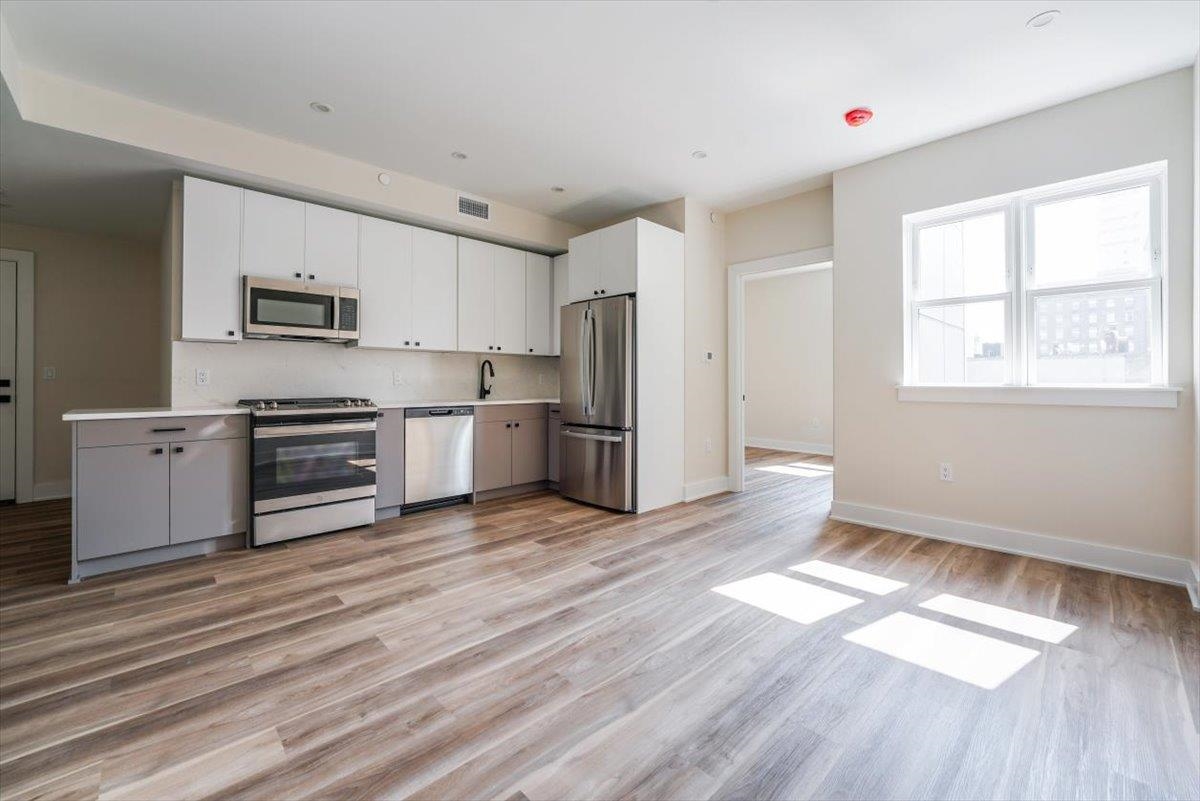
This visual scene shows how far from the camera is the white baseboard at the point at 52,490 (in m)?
4.71

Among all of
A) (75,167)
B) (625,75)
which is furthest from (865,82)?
(75,167)

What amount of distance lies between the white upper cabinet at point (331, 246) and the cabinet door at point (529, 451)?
1.90 m

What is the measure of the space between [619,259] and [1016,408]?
3013mm

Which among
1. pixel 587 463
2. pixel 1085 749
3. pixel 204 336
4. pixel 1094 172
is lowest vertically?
pixel 1085 749

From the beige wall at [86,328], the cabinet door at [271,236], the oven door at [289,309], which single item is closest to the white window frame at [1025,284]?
the oven door at [289,309]

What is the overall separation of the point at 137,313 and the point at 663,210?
5.43 metres

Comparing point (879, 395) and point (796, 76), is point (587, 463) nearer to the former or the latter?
point (879, 395)

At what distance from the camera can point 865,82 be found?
9.38 feet

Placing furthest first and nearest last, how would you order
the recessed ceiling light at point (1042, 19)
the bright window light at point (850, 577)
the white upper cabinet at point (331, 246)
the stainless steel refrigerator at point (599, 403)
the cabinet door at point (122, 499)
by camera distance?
1. the stainless steel refrigerator at point (599, 403)
2. the white upper cabinet at point (331, 246)
3. the cabinet door at point (122, 499)
4. the bright window light at point (850, 577)
5. the recessed ceiling light at point (1042, 19)

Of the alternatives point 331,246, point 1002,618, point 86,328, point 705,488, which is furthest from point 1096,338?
point 86,328

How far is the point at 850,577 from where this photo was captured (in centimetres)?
282

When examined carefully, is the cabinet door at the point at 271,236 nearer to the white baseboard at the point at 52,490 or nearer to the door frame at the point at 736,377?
the white baseboard at the point at 52,490

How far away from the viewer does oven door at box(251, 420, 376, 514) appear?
3287mm

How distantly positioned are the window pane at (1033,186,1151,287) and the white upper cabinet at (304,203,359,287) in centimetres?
484
